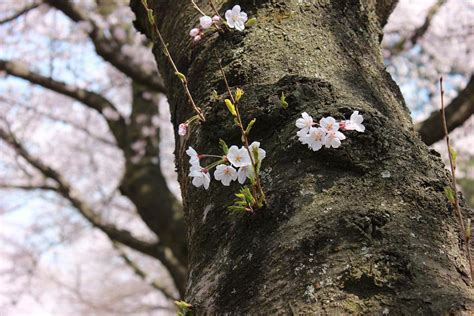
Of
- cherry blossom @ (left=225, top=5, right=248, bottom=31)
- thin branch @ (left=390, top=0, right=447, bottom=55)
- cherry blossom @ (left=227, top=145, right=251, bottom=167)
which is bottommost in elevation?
cherry blossom @ (left=227, top=145, right=251, bottom=167)

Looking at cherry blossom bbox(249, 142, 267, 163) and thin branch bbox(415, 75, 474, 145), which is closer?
cherry blossom bbox(249, 142, 267, 163)

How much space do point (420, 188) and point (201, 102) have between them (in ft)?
1.63

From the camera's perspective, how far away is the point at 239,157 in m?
0.92

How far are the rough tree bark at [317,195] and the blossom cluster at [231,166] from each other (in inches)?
1.3

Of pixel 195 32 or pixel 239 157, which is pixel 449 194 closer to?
pixel 239 157

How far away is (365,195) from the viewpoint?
0.87 metres

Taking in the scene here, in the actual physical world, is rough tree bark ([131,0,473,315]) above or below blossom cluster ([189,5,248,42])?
below

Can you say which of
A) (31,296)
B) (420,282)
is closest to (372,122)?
(420,282)

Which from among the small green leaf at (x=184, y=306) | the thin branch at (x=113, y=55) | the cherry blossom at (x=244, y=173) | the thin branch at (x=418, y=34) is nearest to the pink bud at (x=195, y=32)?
the cherry blossom at (x=244, y=173)

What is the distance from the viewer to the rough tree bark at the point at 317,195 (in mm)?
764

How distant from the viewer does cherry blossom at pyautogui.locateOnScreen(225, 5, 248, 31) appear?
1122 mm

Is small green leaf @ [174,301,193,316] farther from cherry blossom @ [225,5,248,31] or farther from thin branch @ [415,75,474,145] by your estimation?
thin branch @ [415,75,474,145]

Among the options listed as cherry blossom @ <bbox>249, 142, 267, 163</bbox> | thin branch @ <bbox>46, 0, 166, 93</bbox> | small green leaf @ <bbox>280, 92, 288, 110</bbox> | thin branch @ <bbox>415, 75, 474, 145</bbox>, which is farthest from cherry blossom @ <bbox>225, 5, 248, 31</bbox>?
thin branch @ <bbox>46, 0, 166, 93</bbox>

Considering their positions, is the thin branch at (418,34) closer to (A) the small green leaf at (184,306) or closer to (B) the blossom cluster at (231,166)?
(B) the blossom cluster at (231,166)
